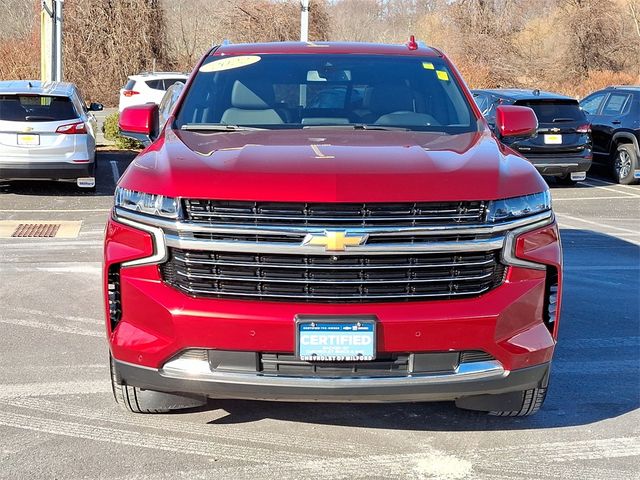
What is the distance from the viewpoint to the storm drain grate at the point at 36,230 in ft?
33.4

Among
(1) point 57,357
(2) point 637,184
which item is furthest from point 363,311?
(2) point 637,184

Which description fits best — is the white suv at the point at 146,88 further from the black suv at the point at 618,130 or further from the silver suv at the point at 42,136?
the black suv at the point at 618,130

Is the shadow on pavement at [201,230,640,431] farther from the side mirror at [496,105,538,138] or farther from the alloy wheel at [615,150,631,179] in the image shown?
the alloy wheel at [615,150,631,179]

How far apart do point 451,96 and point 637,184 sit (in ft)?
38.4

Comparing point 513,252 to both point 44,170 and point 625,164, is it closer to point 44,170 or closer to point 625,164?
point 44,170

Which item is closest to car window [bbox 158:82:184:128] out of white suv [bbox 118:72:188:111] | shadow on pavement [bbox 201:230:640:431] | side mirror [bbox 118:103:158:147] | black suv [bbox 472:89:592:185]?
side mirror [bbox 118:103:158:147]

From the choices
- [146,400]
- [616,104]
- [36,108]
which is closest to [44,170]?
[36,108]

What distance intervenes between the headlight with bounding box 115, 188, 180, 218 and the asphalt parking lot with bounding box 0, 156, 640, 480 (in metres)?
1.15

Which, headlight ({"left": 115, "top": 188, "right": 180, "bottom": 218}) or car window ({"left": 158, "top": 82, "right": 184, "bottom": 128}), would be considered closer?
headlight ({"left": 115, "top": 188, "right": 180, "bottom": 218})

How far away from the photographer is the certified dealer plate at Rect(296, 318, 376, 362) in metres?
3.79

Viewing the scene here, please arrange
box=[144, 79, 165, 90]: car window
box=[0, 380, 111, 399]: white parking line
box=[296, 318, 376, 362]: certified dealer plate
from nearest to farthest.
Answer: box=[296, 318, 376, 362]: certified dealer plate
box=[0, 380, 111, 399]: white parking line
box=[144, 79, 165, 90]: car window

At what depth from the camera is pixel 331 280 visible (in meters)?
3.86

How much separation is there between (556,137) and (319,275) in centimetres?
1211

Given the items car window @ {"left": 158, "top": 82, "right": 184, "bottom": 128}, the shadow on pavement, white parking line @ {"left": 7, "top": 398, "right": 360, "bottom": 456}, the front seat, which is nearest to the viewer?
white parking line @ {"left": 7, "top": 398, "right": 360, "bottom": 456}
